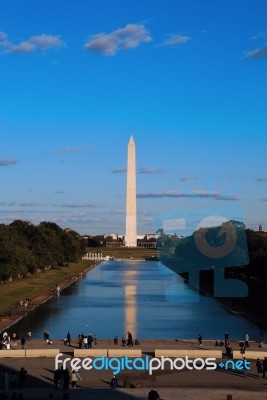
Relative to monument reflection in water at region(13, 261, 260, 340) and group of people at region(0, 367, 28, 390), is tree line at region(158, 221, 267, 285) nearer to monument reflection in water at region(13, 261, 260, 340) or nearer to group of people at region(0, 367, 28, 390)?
monument reflection in water at region(13, 261, 260, 340)

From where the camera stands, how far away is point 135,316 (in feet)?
172

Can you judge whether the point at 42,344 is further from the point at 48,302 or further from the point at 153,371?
the point at 48,302

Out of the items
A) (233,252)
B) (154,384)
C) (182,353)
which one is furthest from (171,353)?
(233,252)

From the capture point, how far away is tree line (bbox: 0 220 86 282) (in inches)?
3068

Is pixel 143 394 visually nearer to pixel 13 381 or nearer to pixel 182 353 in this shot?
pixel 13 381

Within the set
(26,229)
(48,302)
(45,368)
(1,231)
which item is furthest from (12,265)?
(45,368)

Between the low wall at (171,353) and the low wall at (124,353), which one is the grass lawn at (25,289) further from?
the low wall at (171,353)

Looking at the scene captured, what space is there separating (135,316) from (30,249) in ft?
173

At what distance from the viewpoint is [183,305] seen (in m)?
62.3

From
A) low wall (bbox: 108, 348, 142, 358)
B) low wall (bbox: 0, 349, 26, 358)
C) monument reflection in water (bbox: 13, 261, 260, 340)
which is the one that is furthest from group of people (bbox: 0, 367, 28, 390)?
monument reflection in water (bbox: 13, 261, 260, 340)

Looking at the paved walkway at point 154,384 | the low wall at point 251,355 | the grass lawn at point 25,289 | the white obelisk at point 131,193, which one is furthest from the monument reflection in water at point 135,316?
the white obelisk at point 131,193

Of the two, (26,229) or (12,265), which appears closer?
(12,265)

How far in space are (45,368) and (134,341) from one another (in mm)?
7925

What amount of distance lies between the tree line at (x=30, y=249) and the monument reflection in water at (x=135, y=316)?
8059mm
